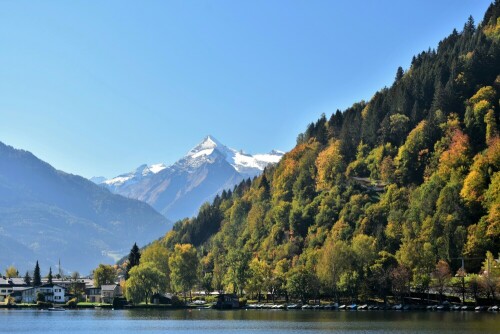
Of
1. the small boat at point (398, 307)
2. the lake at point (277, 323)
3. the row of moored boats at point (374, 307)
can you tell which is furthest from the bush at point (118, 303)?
the small boat at point (398, 307)

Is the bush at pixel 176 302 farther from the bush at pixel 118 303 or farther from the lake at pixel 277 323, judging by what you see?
the lake at pixel 277 323

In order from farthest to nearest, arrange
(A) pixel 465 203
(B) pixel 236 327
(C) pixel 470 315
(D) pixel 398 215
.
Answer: (D) pixel 398 215, (A) pixel 465 203, (C) pixel 470 315, (B) pixel 236 327

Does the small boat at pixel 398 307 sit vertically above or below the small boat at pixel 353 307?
below

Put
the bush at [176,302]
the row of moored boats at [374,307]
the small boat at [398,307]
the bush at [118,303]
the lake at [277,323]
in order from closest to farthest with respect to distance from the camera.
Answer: the lake at [277,323] < the row of moored boats at [374,307] < the small boat at [398,307] < the bush at [176,302] < the bush at [118,303]

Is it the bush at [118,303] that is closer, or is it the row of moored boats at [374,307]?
the row of moored boats at [374,307]

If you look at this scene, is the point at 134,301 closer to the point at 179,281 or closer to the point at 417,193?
the point at 179,281

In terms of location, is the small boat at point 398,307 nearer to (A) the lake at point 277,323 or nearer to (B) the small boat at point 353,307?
(B) the small boat at point 353,307

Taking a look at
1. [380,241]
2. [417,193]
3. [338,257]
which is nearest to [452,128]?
[417,193]

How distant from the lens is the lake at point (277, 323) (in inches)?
4284

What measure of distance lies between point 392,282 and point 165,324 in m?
49.9

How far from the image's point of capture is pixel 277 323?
414 ft

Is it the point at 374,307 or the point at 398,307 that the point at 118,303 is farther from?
the point at 398,307

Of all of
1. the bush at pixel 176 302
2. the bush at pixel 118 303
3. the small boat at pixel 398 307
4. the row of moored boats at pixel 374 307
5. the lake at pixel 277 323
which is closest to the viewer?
the lake at pixel 277 323

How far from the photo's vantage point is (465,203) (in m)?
170
